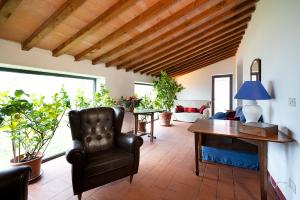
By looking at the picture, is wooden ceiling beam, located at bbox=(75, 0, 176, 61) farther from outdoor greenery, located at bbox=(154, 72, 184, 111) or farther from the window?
outdoor greenery, located at bbox=(154, 72, 184, 111)

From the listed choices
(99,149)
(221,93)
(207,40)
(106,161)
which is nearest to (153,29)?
(207,40)

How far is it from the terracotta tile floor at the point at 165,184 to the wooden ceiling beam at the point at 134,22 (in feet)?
7.15

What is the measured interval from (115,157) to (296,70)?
2.17 meters

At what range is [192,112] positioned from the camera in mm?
6977

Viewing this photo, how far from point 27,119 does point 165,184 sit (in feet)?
6.89

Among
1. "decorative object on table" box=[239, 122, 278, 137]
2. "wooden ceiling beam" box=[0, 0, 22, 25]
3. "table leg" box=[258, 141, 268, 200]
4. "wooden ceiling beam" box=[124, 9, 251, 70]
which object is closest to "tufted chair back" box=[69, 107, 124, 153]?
"wooden ceiling beam" box=[0, 0, 22, 25]

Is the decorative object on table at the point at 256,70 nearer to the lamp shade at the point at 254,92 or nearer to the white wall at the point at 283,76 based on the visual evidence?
the white wall at the point at 283,76

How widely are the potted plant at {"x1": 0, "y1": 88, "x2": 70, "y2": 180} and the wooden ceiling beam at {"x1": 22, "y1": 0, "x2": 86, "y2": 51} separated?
77 centimetres

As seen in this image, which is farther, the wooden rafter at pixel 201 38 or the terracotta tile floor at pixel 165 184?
the wooden rafter at pixel 201 38

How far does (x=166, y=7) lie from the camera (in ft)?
8.28

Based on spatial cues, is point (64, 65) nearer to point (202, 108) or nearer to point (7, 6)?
point (7, 6)

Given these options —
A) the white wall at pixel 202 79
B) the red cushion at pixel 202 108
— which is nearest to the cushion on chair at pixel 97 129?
the red cushion at pixel 202 108

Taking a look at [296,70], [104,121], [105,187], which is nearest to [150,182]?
[105,187]

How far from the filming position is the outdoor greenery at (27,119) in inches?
82.7
